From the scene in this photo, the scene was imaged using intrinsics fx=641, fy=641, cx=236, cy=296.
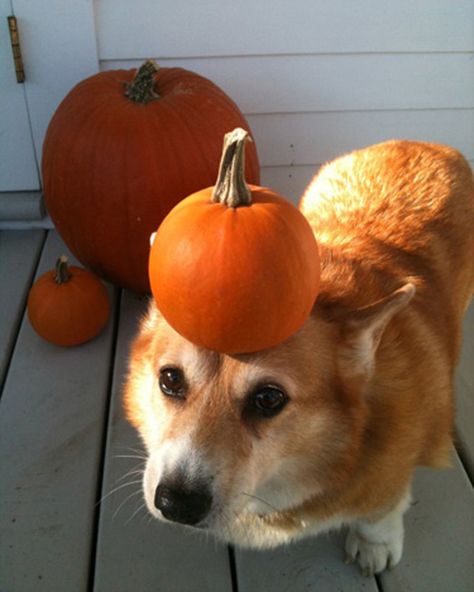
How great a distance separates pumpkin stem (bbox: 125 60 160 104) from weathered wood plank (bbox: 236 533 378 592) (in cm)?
156

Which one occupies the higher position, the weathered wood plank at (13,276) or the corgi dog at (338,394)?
the corgi dog at (338,394)

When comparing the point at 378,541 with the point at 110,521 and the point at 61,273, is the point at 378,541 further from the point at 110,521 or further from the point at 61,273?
the point at 61,273

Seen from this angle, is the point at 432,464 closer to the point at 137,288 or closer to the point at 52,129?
the point at 137,288

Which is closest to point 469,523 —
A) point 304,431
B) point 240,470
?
point 304,431

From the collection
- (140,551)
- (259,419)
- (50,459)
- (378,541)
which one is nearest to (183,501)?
(259,419)

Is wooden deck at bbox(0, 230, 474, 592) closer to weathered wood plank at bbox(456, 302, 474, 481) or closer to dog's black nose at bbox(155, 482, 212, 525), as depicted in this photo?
weathered wood plank at bbox(456, 302, 474, 481)

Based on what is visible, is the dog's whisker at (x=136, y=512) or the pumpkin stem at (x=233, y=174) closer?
the pumpkin stem at (x=233, y=174)

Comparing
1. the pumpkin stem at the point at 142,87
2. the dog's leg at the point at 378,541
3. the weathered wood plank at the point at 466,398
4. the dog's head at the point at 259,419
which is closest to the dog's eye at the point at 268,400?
the dog's head at the point at 259,419

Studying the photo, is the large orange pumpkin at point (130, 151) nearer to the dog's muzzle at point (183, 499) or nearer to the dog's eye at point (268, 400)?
the dog's eye at point (268, 400)

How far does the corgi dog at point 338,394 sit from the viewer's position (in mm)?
1367

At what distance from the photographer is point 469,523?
73.9 inches

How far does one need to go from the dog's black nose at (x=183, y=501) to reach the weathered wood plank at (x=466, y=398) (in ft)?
3.50

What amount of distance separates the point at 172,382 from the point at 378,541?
75 centimetres

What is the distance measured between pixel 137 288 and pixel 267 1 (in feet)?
4.08
